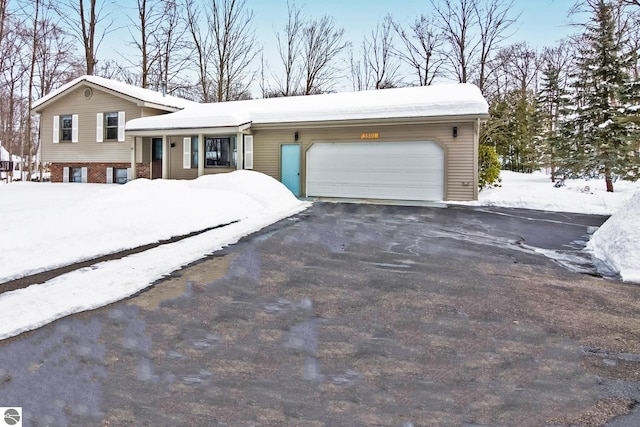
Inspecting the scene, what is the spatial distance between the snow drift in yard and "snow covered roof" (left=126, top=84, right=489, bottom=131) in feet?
15.0

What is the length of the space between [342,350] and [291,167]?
12670 mm

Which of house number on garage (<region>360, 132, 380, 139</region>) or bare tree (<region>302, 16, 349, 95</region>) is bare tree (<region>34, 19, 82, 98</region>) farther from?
house number on garage (<region>360, 132, 380, 139</region>)

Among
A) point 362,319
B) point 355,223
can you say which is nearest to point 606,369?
point 362,319

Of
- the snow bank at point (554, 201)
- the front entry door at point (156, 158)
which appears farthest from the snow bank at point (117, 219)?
the snow bank at point (554, 201)

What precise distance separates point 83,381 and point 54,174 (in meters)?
22.5

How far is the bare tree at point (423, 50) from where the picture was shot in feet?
86.6

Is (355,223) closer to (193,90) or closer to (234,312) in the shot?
(234,312)

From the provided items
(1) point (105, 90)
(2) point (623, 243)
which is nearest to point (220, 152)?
(1) point (105, 90)

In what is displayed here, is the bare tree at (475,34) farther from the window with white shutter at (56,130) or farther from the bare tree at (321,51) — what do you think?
the window with white shutter at (56,130)

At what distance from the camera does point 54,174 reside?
21.2m

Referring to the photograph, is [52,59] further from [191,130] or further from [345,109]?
[345,109]

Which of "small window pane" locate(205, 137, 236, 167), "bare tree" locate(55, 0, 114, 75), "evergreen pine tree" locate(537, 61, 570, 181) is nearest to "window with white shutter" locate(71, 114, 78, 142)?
"bare tree" locate(55, 0, 114, 75)

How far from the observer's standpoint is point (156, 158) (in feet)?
61.5

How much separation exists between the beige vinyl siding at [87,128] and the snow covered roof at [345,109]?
2.62m
